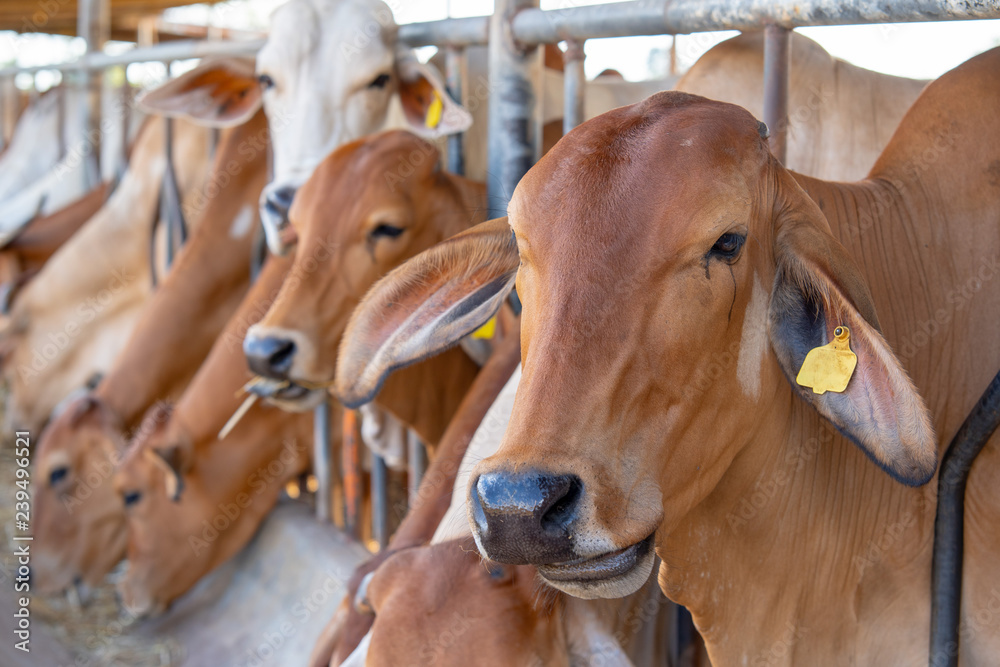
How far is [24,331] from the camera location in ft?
19.1

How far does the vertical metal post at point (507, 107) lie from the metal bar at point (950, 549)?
1.48m

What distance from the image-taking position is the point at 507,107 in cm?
288

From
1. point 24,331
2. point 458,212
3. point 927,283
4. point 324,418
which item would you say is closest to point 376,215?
point 458,212

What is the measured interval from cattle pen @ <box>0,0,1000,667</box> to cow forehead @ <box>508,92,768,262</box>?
0.51 meters

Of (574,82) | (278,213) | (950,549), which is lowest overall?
(950,549)

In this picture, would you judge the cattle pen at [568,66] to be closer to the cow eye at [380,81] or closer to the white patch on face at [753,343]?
the cow eye at [380,81]

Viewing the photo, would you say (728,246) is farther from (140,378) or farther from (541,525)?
(140,378)

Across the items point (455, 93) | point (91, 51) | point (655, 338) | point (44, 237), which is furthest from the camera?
point (44, 237)

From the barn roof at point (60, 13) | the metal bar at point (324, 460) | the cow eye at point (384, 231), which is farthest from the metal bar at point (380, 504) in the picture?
the barn roof at point (60, 13)

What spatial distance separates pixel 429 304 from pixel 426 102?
1.64m

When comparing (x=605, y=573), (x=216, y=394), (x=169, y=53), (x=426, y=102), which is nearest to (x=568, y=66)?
(x=426, y=102)

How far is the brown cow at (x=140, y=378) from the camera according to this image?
429cm

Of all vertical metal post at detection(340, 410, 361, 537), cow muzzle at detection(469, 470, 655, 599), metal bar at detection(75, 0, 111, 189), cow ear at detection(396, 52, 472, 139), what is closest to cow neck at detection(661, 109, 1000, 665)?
cow muzzle at detection(469, 470, 655, 599)

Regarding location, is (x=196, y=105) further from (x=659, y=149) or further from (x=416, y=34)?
(x=659, y=149)
